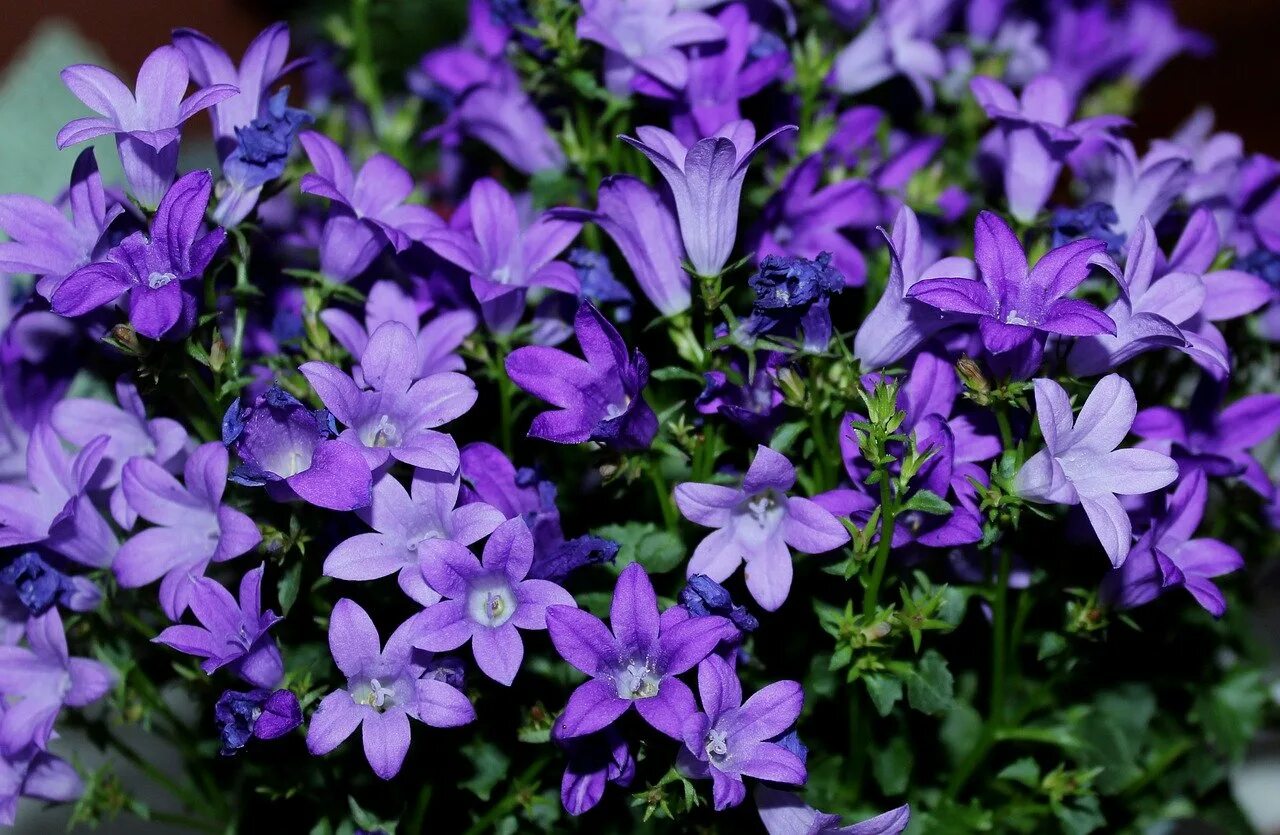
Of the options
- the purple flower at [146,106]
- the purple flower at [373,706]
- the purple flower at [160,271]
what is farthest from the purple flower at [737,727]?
the purple flower at [146,106]

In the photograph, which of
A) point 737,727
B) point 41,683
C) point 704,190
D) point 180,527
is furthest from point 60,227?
point 737,727

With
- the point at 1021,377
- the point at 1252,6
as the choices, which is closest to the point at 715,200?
the point at 1021,377

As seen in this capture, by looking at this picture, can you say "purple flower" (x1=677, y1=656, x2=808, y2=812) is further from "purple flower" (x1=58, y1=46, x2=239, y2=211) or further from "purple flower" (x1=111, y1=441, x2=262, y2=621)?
"purple flower" (x1=58, y1=46, x2=239, y2=211)

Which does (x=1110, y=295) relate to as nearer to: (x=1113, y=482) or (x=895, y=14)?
(x=1113, y=482)

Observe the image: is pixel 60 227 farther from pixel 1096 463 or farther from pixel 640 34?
pixel 1096 463

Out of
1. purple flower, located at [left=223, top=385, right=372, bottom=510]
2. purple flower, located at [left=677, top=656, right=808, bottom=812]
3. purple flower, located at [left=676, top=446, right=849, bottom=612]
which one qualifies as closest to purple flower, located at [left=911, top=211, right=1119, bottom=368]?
purple flower, located at [left=676, top=446, right=849, bottom=612]
